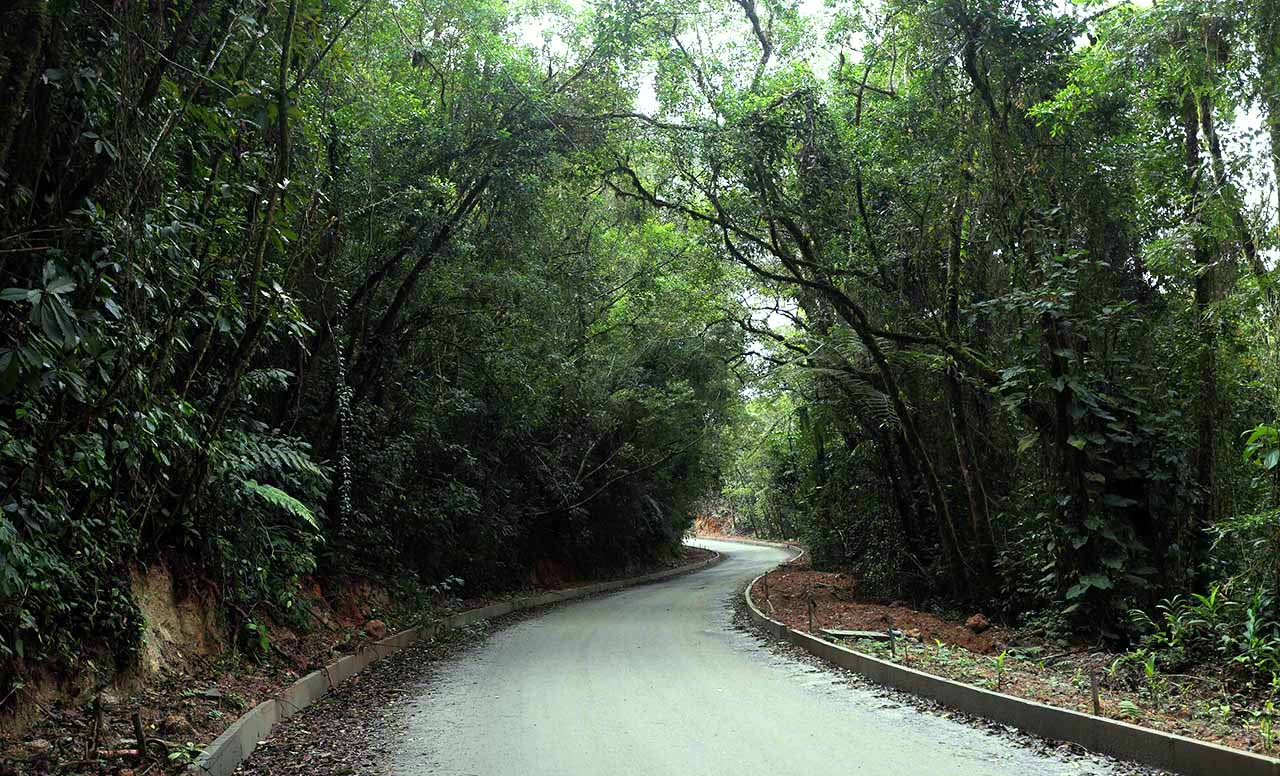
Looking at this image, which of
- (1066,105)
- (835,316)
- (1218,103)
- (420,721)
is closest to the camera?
(420,721)

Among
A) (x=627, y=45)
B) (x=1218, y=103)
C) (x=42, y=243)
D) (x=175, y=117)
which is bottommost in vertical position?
(x=42, y=243)

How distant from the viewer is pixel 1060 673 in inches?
337

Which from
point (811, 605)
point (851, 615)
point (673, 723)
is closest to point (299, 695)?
point (673, 723)

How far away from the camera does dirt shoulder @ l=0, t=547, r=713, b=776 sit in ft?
17.1

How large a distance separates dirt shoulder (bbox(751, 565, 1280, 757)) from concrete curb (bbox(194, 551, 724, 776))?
5.74 metres

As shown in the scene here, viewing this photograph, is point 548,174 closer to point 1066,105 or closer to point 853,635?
point 1066,105

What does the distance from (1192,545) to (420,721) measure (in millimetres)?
9029

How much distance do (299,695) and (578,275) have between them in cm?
1227

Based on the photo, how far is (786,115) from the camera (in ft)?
43.8

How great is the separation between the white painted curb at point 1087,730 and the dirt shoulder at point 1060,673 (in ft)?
0.73

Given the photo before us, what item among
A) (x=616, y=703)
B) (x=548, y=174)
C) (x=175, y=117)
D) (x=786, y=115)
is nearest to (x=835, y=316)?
(x=786, y=115)

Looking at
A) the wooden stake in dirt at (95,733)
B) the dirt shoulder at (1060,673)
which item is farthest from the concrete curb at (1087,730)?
the wooden stake in dirt at (95,733)

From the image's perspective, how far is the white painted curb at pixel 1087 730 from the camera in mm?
5051

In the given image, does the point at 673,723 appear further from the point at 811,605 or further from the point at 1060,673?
the point at 811,605
